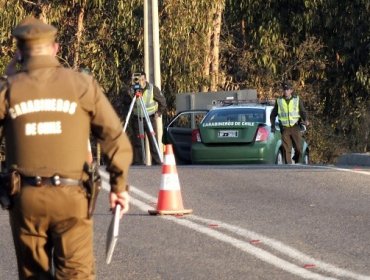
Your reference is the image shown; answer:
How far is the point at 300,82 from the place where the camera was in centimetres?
3928

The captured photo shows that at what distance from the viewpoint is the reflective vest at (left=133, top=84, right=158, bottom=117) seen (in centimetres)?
2273

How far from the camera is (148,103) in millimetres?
22875

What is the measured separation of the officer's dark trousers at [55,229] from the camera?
19.1 feet

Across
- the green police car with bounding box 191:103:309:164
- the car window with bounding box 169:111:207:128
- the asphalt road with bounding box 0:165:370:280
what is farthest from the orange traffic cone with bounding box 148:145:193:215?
the car window with bounding box 169:111:207:128

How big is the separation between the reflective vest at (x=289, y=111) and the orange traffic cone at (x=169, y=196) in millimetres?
9184

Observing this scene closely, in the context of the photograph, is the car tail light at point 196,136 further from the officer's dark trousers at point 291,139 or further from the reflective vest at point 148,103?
the officer's dark trousers at point 291,139

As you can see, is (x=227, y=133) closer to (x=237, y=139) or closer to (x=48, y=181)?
(x=237, y=139)

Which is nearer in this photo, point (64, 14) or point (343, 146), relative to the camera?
point (64, 14)

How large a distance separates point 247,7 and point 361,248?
2725 centimetres

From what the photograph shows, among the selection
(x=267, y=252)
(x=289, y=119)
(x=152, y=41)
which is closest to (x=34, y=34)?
(x=267, y=252)

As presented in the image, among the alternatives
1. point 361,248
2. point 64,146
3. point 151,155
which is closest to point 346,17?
point 151,155

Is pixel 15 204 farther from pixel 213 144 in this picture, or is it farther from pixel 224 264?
pixel 213 144

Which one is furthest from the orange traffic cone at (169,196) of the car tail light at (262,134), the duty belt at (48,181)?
the car tail light at (262,134)

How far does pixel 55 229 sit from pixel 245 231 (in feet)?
18.7
